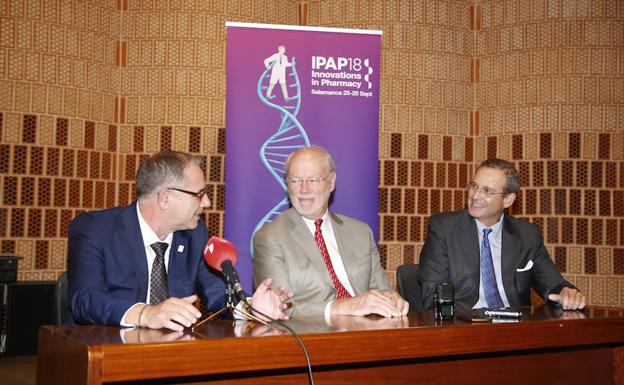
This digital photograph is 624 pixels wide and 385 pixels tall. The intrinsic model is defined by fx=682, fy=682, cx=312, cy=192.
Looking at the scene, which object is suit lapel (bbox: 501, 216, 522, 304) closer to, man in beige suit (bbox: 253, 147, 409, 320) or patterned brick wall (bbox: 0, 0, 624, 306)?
man in beige suit (bbox: 253, 147, 409, 320)

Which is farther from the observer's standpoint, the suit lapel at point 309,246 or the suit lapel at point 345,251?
the suit lapel at point 345,251

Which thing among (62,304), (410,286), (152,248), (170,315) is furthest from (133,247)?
(410,286)

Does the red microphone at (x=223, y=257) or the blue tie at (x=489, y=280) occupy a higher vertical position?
the red microphone at (x=223, y=257)

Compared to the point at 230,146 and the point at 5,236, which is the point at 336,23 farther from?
the point at 5,236

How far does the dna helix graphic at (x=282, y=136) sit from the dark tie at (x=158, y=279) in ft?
5.66

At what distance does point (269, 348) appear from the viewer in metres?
1.89

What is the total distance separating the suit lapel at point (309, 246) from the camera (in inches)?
121

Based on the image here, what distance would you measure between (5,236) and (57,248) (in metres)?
0.41

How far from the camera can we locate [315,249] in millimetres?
3131

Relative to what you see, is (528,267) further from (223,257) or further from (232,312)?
(223,257)

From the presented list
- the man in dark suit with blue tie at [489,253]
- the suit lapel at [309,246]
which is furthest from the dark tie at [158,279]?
the man in dark suit with blue tie at [489,253]

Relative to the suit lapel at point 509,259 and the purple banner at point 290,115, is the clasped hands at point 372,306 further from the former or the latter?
the purple banner at point 290,115

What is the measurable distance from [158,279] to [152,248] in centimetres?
13

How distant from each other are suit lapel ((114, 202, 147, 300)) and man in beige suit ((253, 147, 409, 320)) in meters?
0.56
